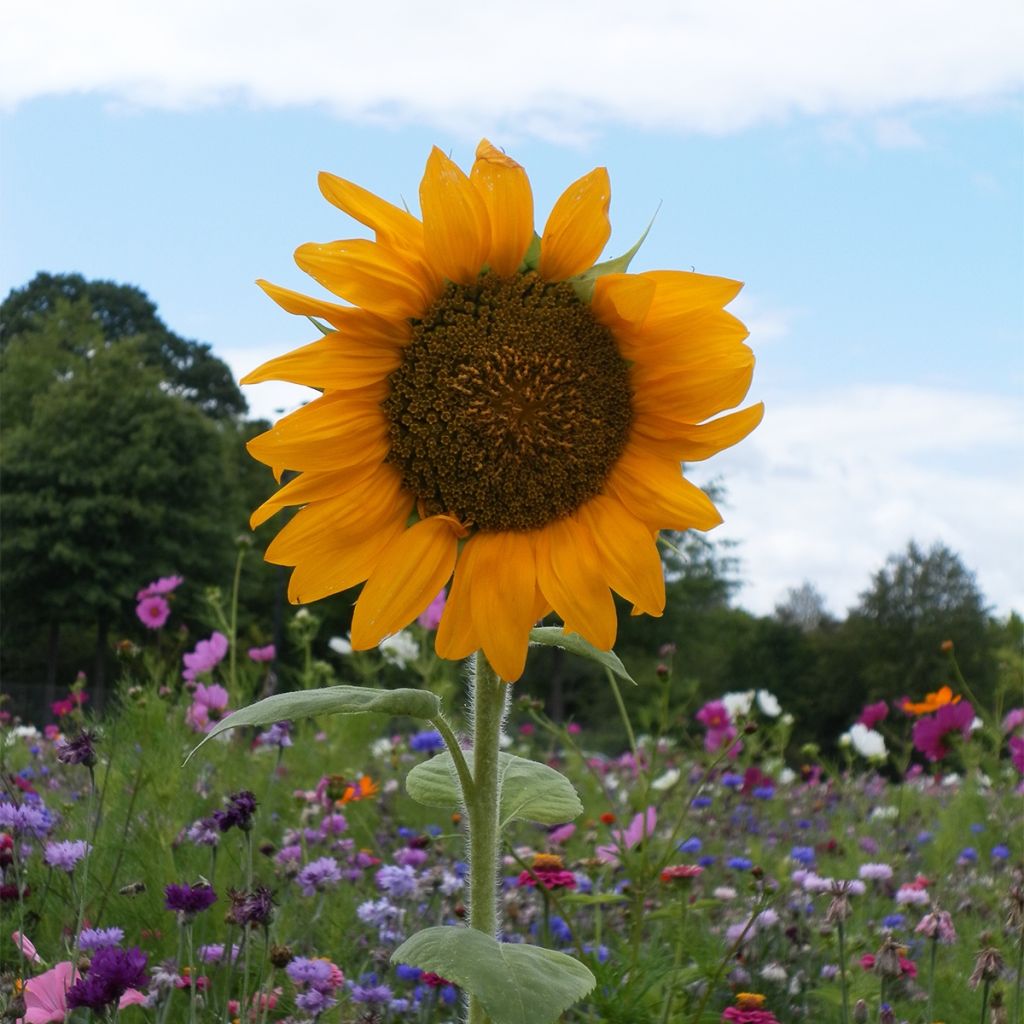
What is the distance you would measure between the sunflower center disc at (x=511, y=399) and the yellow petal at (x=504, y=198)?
0.21 ft

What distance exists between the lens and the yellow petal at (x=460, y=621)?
2.08 meters

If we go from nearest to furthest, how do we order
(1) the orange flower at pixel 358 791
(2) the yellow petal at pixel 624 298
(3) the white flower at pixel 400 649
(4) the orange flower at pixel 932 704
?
1. (2) the yellow petal at pixel 624 298
2. (1) the orange flower at pixel 358 791
3. (4) the orange flower at pixel 932 704
4. (3) the white flower at pixel 400 649

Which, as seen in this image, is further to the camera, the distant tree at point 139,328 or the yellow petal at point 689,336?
the distant tree at point 139,328

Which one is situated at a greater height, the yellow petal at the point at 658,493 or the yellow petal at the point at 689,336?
the yellow petal at the point at 689,336

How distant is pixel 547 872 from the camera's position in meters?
3.43

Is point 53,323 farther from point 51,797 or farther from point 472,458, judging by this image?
point 472,458

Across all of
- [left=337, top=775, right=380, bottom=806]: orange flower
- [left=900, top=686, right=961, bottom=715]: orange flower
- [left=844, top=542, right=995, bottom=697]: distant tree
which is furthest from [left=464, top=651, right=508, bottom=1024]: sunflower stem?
[left=844, top=542, right=995, bottom=697]: distant tree

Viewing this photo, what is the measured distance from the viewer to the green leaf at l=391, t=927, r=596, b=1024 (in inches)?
71.8

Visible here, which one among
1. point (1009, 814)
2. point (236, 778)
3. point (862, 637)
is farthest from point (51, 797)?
point (862, 637)

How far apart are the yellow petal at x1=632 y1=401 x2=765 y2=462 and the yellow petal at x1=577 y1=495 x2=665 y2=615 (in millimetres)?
125

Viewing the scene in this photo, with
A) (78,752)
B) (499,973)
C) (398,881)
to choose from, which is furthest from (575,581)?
(398,881)

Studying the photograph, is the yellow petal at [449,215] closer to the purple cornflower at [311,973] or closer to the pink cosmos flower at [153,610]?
the purple cornflower at [311,973]

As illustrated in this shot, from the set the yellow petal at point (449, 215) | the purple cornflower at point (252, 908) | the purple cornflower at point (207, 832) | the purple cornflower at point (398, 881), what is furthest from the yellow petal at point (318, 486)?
the purple cornflower at point (398, 881)

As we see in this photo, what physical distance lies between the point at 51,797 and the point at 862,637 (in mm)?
36666
